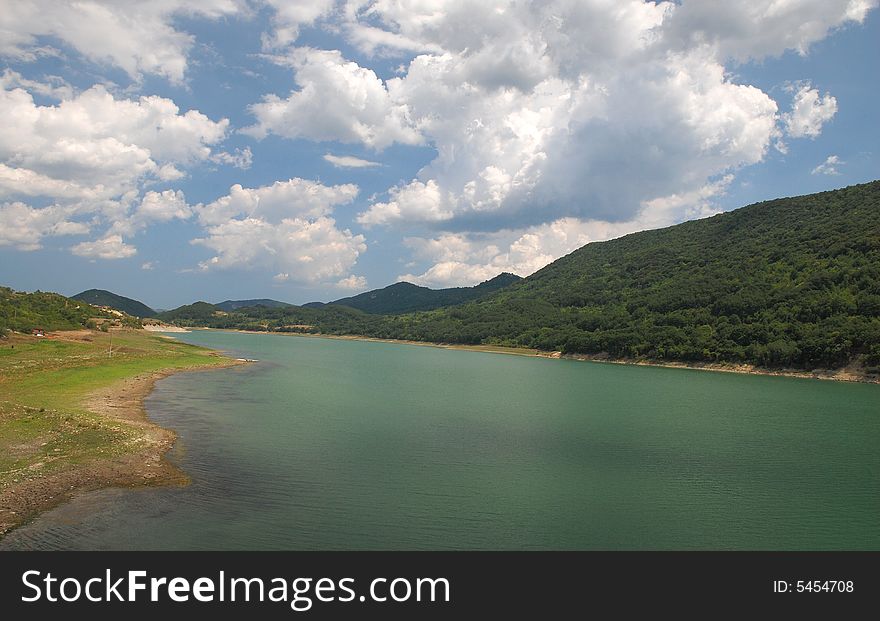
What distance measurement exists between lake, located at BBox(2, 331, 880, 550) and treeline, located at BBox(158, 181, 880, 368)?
42.0 metres

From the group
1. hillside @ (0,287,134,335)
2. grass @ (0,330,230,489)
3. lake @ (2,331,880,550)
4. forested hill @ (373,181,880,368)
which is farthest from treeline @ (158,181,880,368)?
hillside @ (0,287,134,335)

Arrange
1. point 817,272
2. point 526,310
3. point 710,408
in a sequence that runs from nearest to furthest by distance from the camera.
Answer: point 710,408
point 817,272
point 526,310

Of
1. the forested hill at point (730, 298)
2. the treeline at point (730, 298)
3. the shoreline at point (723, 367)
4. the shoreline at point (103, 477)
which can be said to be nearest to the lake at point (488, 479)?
the shoreline at point (103, 477)

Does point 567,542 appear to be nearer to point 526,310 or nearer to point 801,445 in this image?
point 801,445

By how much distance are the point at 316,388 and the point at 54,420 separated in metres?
24.3

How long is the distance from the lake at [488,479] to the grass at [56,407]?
9.45 ft

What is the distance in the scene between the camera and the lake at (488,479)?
14609mm

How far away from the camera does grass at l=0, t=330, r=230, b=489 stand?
1919 centimetres

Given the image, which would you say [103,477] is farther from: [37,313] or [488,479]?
[37,313]

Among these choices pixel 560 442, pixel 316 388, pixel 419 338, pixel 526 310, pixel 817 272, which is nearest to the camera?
pixel 560 442
